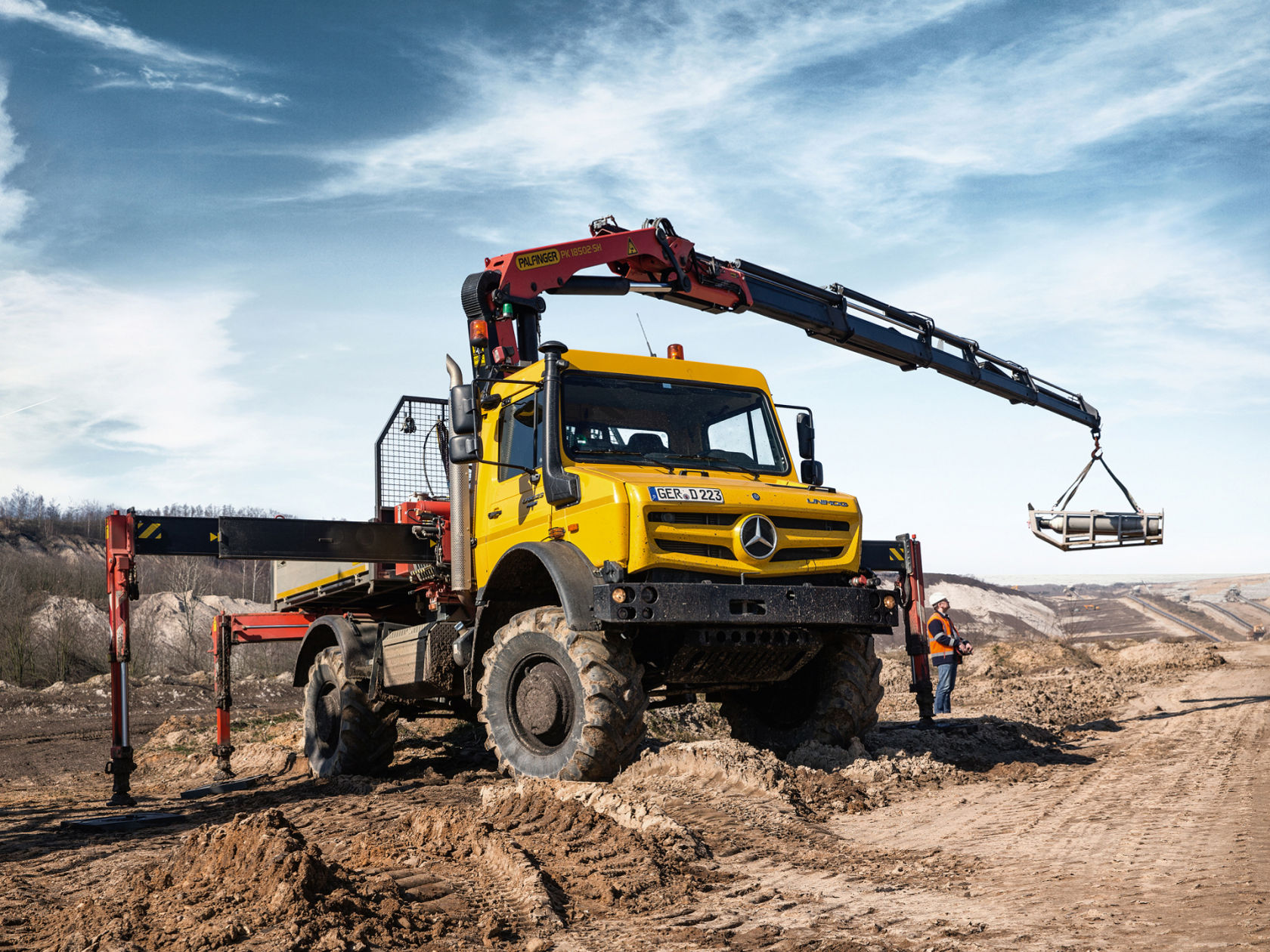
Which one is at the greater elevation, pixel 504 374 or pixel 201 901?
pixel 504 374

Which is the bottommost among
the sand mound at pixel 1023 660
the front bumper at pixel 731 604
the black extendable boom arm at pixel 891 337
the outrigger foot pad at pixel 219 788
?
the sand mound at pixel 1023 660

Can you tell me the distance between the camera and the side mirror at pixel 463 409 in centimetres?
791

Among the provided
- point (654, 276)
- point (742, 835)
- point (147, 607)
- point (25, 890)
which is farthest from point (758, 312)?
point (147, 607)

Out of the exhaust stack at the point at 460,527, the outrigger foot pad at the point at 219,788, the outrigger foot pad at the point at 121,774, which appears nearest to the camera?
the exhaust stack at the point at 460,527

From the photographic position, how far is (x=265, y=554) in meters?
9.98

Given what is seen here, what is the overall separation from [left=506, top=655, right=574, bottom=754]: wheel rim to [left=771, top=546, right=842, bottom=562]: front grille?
175 cm

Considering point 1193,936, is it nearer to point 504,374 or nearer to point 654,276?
point 504,374

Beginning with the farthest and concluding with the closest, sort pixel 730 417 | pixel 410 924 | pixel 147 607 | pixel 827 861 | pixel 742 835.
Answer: pixel 147 607 < pixel 730 417 < pixel 742 835 < pixel 827 861 < pixel 410 924

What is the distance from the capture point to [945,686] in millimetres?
13961

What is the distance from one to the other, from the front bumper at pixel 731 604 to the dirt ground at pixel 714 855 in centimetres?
107

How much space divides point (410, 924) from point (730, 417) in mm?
5392

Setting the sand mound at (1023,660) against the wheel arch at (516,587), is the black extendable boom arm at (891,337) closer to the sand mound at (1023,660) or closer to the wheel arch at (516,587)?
the wheel arch at (516,587)

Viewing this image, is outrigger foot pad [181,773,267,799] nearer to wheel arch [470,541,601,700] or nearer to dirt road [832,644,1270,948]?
wheel arch [470,541,601,700]

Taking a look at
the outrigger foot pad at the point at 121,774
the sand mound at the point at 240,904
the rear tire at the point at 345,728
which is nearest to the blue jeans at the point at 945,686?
the rear tire at the point at 345,728
